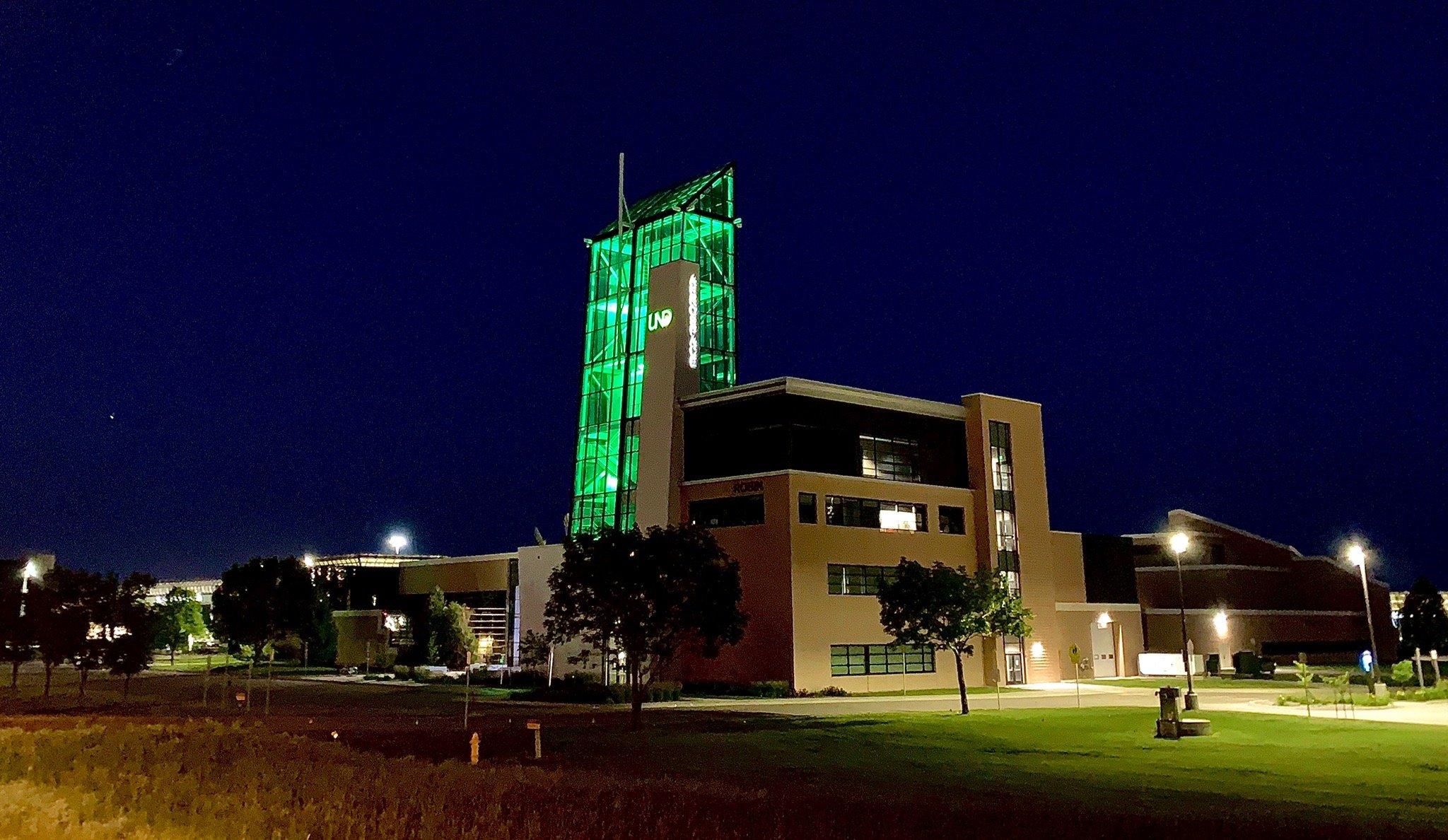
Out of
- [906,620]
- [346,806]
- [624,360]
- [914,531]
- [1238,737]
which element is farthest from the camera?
[624,360]

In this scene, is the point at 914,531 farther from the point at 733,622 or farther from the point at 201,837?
the point at 201,837

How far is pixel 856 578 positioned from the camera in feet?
204

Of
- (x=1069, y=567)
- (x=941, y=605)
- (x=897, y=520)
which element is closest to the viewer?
(x=941, y=605)

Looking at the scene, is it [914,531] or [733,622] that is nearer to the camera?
[733,622]

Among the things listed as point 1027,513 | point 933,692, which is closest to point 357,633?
point 933,692

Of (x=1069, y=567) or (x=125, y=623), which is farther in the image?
(x=1069, y=567)

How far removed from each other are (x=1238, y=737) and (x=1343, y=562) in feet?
228

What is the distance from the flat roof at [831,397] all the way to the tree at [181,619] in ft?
155

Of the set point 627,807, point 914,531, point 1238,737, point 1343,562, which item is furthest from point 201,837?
point 1343,562

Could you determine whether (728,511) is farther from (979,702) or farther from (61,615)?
(61,615)

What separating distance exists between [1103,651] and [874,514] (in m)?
23.7

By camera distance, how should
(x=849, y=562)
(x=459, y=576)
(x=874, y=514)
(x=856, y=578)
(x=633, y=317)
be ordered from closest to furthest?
(x=849, y=562)
(x=856, y=578)
(x=874, y=514)
(x=633, y=317)
(x=459, y=576)

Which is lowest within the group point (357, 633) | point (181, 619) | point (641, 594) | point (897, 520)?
point (357, 633)

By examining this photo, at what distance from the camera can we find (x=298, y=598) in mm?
53844
